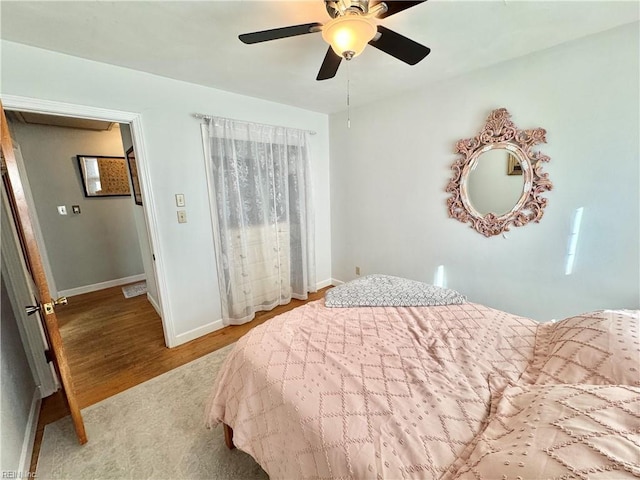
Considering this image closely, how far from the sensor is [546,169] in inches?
77.9

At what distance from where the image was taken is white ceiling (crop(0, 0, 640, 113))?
1.38 meters

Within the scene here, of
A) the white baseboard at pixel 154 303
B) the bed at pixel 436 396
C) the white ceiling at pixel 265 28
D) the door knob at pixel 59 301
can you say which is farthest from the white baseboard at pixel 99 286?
the bed at pixel 436 396

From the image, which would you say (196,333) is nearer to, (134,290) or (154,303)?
(154,303)

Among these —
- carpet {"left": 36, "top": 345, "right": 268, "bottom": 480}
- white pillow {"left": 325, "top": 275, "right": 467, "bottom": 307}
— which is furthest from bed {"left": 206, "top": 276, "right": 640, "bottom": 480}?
carpet {"left": 36, "top": 345, "right": 268, "bottom": 480}

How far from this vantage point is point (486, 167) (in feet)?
7.42

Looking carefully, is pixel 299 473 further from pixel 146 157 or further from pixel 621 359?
pixel 146 157

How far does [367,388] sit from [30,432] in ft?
6.79

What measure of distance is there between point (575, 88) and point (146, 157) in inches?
130

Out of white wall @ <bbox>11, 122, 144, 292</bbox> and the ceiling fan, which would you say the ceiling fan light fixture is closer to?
the ceiling fan

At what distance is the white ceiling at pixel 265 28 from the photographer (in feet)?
4.53

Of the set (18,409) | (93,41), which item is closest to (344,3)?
(93,41)

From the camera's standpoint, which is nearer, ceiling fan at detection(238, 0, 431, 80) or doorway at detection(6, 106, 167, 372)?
ceiling fan at detection(238, 0, 431, 80)

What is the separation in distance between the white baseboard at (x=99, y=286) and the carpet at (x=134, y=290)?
16 cm

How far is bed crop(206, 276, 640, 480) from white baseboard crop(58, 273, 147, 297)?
363cm
